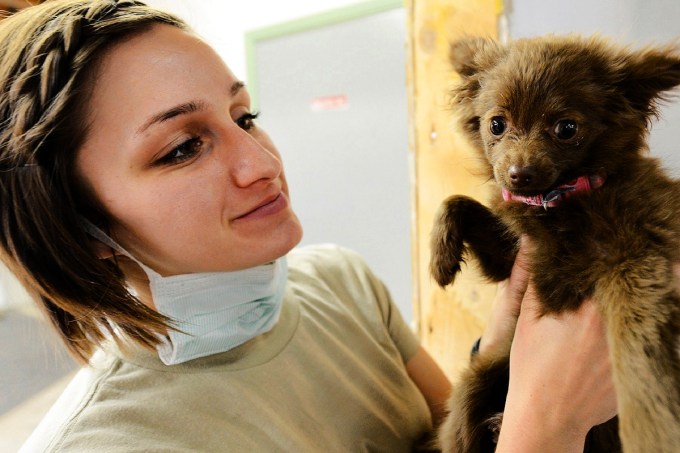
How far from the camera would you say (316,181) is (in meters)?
4.39

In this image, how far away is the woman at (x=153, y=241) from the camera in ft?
3.43

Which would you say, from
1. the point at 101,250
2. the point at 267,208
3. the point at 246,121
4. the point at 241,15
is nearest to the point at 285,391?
the point at 267,208

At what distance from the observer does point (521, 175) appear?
3.56ft

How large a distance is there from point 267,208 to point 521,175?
60cm

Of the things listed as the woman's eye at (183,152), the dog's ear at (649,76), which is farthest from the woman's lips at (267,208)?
the dog's ear at (649,76)

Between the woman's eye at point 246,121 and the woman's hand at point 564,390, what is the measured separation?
2.97 ft

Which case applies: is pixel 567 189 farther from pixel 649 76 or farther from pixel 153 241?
pixel 153 241

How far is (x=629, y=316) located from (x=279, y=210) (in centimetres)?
80

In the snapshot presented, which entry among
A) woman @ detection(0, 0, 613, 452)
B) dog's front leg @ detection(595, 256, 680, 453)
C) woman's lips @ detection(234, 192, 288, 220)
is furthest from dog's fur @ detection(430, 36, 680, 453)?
woman's lips @ detection(234, 192, 288, 220)

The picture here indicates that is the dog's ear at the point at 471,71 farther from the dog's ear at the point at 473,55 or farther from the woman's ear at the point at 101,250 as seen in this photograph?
the woman's ear at the point at 101,250

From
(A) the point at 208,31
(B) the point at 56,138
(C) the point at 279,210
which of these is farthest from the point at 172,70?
(A) the point at 208,31

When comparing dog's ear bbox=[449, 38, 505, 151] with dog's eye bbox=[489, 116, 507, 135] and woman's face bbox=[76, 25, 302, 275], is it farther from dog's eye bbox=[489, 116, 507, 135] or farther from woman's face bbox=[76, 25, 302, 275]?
woman's face bbox=[76, 25, 302, 275]

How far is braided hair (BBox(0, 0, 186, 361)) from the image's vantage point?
3.41 ft

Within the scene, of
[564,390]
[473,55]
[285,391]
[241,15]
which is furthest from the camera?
[241,15]
